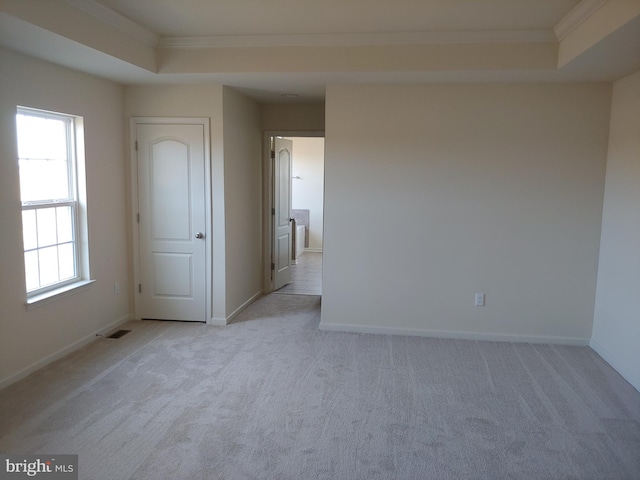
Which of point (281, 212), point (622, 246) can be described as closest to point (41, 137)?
point (281, 212)

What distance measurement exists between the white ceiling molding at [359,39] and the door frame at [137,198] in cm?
78

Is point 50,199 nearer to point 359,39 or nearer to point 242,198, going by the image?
point 242,198

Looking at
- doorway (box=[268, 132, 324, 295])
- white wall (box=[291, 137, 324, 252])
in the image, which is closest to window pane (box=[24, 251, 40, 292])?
doorway (box=[268, 132, 324, 295])

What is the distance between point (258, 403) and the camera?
334 centimetres

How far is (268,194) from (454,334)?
9.42ft

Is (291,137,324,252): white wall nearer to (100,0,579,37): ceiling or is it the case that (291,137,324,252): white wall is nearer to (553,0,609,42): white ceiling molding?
(100,0,579,37): ceiling

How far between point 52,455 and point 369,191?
10.5 ft

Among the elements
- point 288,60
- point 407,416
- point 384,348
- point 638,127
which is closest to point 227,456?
point 407,416

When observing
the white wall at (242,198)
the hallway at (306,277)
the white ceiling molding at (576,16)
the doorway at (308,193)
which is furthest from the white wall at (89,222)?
the doorway at (308,193)

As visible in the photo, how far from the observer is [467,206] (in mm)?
4570

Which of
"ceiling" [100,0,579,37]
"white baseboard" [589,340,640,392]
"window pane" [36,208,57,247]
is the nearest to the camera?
"ceiling" [100,0,579,37]

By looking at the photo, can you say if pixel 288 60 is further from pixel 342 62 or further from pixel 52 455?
pixel 52 455

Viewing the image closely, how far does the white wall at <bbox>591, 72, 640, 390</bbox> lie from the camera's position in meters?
3.76

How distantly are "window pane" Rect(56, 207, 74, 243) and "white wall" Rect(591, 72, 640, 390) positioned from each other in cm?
456
